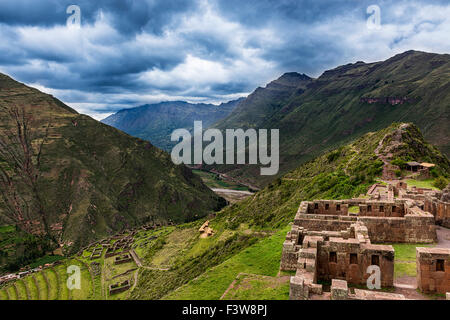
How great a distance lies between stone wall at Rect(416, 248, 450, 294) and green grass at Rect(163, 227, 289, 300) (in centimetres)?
765

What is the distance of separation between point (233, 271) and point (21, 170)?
151 m

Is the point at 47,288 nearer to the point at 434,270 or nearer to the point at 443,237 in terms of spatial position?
the point at 443,237

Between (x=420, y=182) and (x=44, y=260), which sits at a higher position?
(x=420, y=182)

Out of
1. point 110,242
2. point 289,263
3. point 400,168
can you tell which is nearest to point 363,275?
point 289,263

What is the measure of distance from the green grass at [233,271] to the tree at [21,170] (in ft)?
415

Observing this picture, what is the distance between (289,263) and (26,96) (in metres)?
203

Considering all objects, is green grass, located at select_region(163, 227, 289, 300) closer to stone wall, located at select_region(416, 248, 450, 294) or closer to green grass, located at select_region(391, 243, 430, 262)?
green grass, located at select_region(391, 243, 430, 262)

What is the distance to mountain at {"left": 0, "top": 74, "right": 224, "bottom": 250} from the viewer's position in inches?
4970

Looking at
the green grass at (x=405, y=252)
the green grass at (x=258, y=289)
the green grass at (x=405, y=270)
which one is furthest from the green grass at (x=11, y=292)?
the green grass at (x=405, y=270)

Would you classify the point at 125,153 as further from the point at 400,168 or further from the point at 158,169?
the point at 400,168

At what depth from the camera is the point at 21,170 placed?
137 m

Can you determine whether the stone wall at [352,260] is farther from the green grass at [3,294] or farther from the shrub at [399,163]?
the green grass at [3,294]

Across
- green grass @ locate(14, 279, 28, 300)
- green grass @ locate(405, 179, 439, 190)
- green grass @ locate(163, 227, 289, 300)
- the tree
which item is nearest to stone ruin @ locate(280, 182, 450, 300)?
green grass @ locate(163, 227, 289, 300)

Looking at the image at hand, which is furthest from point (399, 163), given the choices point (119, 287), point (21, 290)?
point (21, 290)
